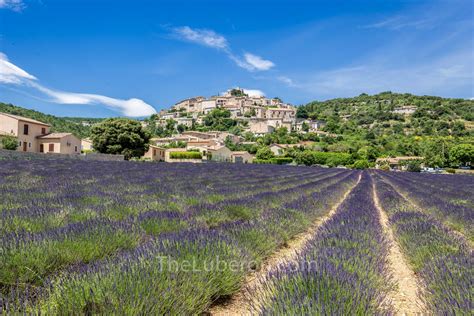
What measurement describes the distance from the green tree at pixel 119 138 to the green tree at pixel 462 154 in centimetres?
5428

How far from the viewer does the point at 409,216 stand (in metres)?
5.45

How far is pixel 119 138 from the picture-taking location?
3781cm

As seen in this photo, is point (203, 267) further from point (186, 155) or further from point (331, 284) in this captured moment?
point (186, 155)

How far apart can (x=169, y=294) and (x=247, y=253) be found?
3.92 feet

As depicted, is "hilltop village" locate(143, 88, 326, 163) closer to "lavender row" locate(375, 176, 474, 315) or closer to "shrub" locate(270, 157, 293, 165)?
"shrub" locate(270, 157, 293, 165)

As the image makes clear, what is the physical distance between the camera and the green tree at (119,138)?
38.2 metres

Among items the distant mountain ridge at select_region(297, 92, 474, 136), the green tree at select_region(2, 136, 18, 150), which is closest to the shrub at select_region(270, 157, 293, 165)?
the green tree at select_region(2, 136, 18, 150)

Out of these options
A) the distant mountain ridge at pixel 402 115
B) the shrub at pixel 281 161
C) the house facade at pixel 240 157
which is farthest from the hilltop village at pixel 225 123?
the distant mountain ridge at pixel 402 115

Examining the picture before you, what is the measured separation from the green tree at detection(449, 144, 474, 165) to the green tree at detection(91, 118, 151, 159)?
5428cm

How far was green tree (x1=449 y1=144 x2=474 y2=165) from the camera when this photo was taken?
53.3m

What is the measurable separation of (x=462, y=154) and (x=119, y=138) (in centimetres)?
5739

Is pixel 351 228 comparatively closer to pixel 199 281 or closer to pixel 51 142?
pixel 199 281

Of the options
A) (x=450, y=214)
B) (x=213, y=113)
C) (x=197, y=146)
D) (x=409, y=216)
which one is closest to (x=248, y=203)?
(x=409, y=216)

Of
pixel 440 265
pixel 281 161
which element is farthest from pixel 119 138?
pixel 440 265
